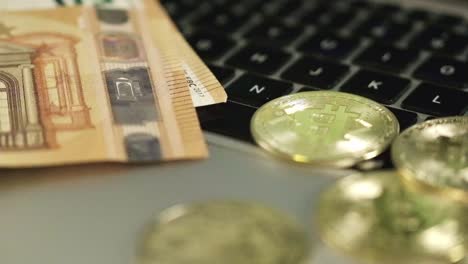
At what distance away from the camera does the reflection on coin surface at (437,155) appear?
52 cm

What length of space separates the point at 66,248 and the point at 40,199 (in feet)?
0.18

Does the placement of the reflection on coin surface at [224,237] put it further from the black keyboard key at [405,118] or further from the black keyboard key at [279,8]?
the black keyboard key at [279,8]

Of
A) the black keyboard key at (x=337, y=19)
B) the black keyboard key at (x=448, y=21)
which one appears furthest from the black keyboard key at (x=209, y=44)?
the black keyboard key at (x=448, y=21)

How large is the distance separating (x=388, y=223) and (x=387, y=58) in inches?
10.1

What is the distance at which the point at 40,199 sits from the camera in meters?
0.54

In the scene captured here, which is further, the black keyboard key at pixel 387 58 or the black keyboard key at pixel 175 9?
the black keyboard key at pixel 175 9

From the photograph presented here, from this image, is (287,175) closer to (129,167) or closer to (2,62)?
(129,167)

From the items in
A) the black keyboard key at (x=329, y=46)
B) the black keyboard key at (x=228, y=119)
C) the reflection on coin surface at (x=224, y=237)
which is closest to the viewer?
the reflection on coin surface at (x=224, y=237)

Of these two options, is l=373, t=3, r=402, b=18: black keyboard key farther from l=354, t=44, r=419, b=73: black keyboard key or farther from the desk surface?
the desk surface

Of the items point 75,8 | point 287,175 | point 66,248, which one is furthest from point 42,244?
point 75,8

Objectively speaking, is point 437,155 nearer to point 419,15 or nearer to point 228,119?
point 228,119

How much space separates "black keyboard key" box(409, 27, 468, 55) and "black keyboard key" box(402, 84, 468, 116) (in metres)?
0.08

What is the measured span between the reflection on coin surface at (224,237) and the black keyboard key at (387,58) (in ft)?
0.80

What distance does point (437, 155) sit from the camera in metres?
0.55
